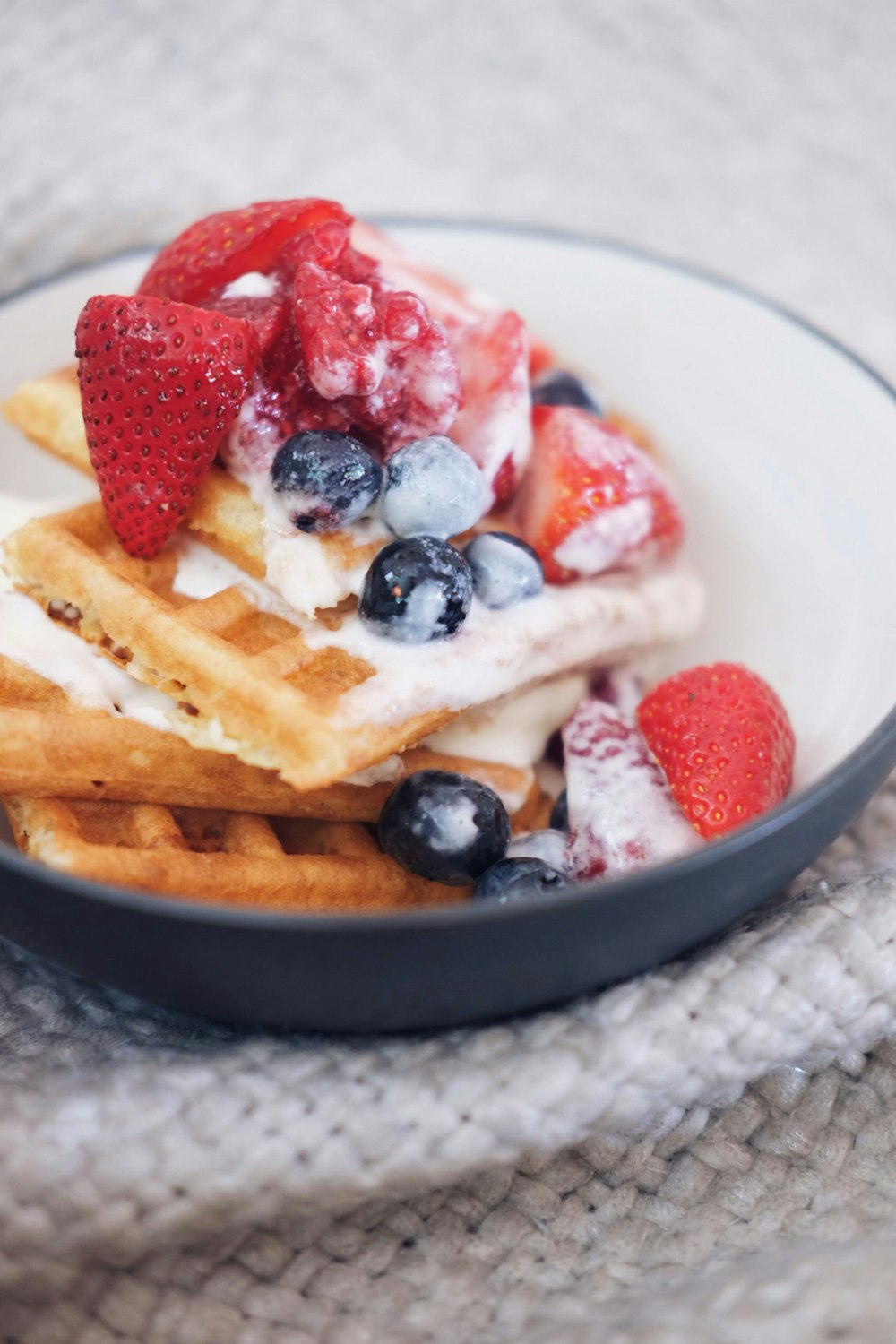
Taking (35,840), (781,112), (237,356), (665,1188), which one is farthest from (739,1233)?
(781,112)

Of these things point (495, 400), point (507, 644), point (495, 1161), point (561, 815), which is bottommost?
point (495, 1161)

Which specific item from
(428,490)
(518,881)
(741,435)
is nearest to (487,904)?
(518,881)

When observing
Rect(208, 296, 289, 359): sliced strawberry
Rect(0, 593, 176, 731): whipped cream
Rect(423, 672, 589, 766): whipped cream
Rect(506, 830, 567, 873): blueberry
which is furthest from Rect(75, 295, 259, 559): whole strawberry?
Rect(506, 830, 567, 873): blueberry

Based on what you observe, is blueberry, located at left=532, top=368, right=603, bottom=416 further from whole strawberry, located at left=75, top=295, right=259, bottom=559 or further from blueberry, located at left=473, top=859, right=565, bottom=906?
blueberry, located at left=473, top=859, right=565, bottom=906

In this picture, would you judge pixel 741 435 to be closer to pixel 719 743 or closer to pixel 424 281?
pixel 424 281

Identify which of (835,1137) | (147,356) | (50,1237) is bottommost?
(50,1237)

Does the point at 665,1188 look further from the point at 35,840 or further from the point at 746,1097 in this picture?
the point at 35,840
